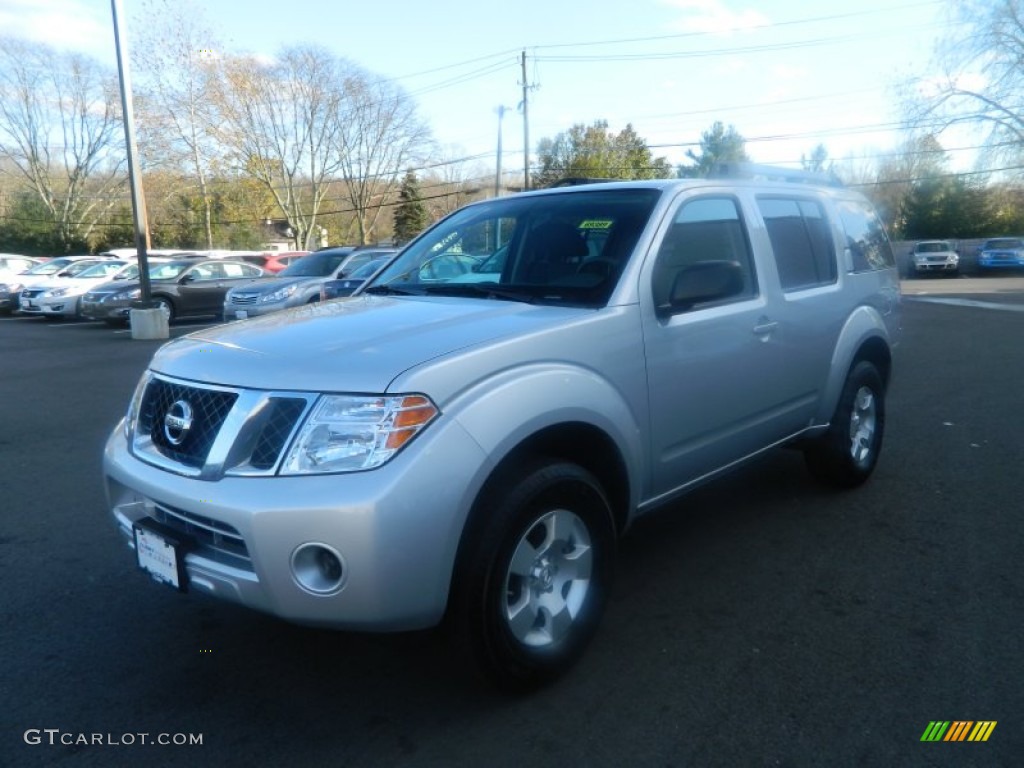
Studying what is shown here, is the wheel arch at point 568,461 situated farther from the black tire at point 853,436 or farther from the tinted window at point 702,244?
the black tire at point 853,436

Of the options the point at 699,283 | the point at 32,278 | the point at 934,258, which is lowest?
the point at 934,258

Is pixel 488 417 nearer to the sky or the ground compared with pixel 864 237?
nearer to the ground

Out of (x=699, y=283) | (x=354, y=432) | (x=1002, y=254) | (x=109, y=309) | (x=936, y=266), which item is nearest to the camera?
(x=354, y=432)

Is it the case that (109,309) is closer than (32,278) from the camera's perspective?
Yes

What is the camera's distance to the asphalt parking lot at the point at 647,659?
264cm

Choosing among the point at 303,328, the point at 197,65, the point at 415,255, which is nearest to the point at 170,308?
the point at 415,255

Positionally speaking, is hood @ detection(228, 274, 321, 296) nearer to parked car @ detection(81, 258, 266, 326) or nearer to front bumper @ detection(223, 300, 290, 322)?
front bumper @ detection(223, 300, 290, 322)

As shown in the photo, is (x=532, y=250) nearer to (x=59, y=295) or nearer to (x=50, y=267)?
(x=59, y=295)

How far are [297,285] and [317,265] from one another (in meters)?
1.31

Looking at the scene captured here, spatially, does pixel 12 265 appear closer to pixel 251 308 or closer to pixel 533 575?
pixel 251 308

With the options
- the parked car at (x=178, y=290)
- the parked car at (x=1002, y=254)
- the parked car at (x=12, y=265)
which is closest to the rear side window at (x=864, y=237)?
the parked car at (x=178, y=290)

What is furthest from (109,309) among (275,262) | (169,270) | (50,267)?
(50,267)

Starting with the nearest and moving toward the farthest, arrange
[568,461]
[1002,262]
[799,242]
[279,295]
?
[568,461] < [799,242] < [279,295] < [1002,262]

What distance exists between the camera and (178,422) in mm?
2795
